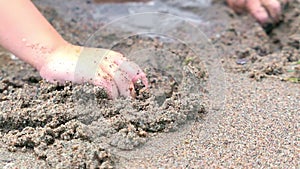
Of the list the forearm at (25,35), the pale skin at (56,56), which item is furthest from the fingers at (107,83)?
the forearm at (25,35)

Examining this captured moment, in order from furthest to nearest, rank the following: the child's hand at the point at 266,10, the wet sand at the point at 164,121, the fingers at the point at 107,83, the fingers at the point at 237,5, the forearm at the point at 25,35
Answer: the fingers at the point at 237,5, the child's hand at the point at 266,10, the forearm at the point at 25,35, the fingers at the point at 107,83, the wet sand at the point at 164,121

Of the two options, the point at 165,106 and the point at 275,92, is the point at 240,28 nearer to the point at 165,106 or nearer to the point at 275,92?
the point at 275,92

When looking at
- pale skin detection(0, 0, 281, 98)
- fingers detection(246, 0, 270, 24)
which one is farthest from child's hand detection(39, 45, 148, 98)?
fingers detection(246, 0, 270, 24)

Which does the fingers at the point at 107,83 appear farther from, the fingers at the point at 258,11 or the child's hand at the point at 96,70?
the fingers at the point at 258,11

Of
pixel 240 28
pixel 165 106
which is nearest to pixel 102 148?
pixel 165 106

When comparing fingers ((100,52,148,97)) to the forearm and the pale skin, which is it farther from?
the forearm

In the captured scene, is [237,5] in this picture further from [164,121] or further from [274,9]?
[164,121]

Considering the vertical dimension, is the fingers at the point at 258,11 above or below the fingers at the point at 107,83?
above

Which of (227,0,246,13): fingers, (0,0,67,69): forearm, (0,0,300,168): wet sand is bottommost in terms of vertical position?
(0,0,300,168): wet sand
